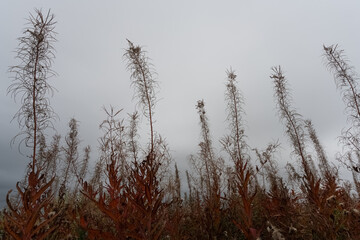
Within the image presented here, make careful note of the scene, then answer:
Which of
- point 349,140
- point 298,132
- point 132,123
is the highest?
point 132,123

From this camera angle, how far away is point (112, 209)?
1.71m

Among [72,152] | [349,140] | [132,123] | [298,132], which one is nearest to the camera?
[349,140]

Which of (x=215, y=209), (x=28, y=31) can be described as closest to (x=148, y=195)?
(x=215, y=209)

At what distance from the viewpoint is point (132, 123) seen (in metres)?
14.3

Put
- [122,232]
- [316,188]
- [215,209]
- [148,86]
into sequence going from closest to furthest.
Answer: [122,232], [316,188], [215,209], [148,86]

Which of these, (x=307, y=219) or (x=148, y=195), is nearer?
(x=148, y=195)

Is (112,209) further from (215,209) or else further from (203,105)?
(203,105)

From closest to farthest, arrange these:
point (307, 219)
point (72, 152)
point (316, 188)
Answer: point (316, 188)
point (307, 219)
point (72, 152)

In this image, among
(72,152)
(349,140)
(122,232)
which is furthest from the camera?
(72,152)

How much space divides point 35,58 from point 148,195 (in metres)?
6.46

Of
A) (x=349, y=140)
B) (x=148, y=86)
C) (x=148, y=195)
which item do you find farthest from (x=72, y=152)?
(x=349, y=140)

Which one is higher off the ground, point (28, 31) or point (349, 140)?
point (28, 31)

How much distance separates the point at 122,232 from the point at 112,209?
0.25m

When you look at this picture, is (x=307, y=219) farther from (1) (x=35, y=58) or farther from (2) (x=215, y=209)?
(1) (x=35, y=58)
